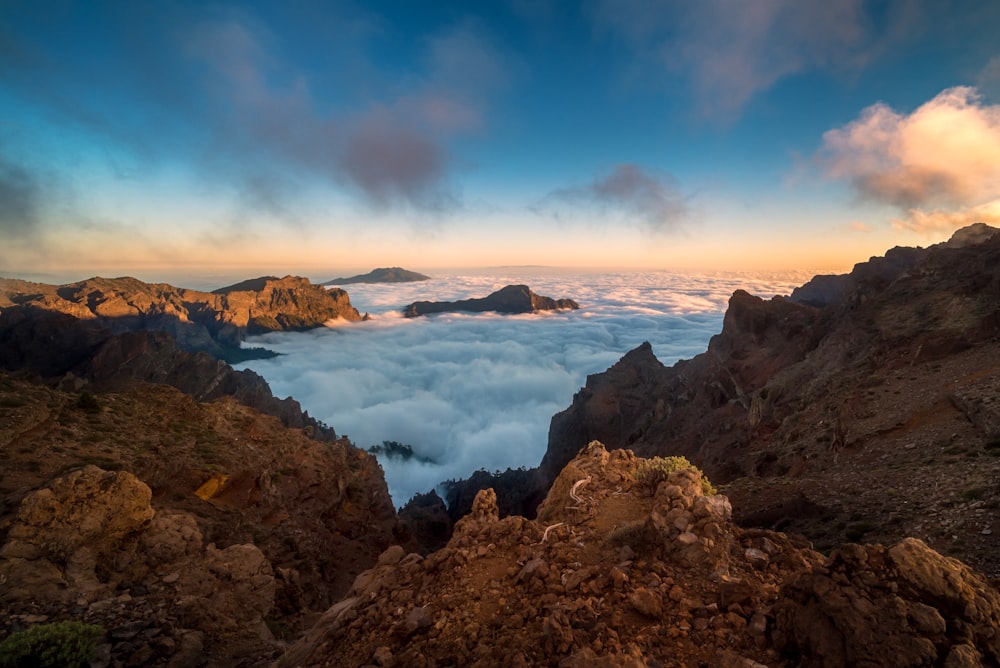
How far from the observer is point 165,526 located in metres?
10.3

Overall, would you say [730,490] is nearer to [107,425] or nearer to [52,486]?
[52,486]

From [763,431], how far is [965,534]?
23.2 metres

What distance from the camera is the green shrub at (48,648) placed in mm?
5418

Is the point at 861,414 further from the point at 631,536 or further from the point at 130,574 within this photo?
the point at 130,574

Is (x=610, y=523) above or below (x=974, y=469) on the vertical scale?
above

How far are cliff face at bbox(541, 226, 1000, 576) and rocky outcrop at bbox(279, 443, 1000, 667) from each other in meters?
6.38

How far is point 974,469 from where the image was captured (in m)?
12.5

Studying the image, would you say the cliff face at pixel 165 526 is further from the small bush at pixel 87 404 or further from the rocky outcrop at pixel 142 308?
the rocky outcrop at pixel 142 308

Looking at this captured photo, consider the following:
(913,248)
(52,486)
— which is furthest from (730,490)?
(913,248)

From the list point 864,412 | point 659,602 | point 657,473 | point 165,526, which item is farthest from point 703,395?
point 165,526

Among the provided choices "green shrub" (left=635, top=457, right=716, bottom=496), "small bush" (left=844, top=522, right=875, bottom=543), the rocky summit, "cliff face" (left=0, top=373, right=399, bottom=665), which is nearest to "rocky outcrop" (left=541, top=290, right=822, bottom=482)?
the rocky summit

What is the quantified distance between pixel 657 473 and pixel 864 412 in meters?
18.3

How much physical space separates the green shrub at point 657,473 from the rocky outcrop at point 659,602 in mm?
1423

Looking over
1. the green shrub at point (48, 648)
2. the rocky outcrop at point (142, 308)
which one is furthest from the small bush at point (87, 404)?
the rocky outcrop at point (142, 308)
